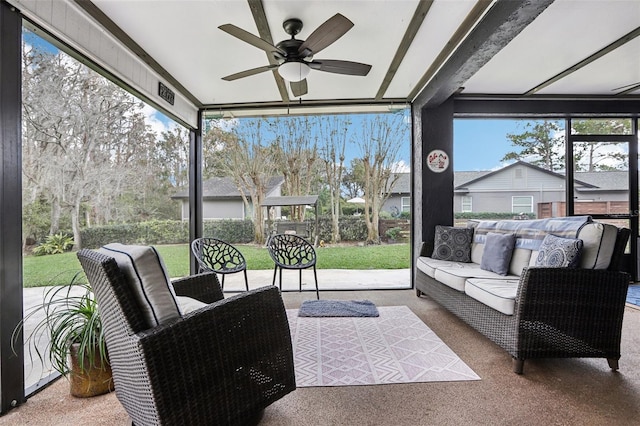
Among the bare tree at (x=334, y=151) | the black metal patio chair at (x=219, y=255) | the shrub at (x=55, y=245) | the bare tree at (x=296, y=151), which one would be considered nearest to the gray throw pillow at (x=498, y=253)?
the black metal patio chair at (x=219, y=255)

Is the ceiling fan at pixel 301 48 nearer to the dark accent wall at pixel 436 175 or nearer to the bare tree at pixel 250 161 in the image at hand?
the dark accent wall at pixel 436 175

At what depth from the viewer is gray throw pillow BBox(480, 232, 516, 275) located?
9.70 ft

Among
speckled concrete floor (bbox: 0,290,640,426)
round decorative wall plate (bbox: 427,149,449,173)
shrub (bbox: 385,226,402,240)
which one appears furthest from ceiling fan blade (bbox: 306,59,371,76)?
shrub (bbox: 385,226,402,240)

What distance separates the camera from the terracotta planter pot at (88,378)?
1.79 meters

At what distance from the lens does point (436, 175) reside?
427cm

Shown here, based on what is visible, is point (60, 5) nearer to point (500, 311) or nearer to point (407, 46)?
point (407, 46)

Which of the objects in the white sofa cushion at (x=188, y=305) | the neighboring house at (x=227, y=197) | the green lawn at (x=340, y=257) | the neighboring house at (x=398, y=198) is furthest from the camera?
the neighboring house at (x=398, y=198)

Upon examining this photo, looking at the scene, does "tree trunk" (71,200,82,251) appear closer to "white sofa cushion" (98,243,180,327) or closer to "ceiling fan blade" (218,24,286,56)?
"white sofa cushion" (98,243,180,327)

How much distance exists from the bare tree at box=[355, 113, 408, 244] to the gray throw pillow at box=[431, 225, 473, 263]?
2070mm

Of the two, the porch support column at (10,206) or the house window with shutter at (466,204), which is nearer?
the porch support column at (10,206)

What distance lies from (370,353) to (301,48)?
7.55 ft

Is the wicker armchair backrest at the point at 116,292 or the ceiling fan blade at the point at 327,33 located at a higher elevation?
the ceiling fan blade at the point at 327,33

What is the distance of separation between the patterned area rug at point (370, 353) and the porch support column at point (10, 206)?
4.92 feet

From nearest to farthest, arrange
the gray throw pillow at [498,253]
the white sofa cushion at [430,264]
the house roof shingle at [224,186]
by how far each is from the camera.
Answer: the gray throw pillow at [498,253] < the white sofa cushion at [430,264] < the house roof shingle at [224,186]
